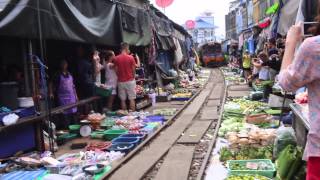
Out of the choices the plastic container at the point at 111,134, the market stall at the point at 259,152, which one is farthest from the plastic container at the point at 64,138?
the market stall at the point at 259,152

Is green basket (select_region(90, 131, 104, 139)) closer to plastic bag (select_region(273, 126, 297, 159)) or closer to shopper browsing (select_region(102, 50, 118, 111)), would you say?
shopper browsing (select_region(102, 50, 118, 111))

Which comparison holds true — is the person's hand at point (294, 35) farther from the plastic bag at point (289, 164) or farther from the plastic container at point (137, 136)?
the plastic container at point (137, 136)

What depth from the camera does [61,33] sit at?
959 centimetres

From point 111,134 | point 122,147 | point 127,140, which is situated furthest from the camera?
point 111,134

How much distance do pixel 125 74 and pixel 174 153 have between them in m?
5.82

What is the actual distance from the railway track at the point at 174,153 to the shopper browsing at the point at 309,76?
432cm

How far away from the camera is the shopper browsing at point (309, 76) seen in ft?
8.99

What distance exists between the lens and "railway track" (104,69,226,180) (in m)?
7.65

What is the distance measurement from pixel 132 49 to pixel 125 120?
777cm

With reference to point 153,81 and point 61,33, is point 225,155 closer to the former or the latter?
point 61,33

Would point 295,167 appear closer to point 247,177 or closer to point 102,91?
point 247,177

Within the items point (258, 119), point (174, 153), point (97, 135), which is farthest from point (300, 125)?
point (97, 135)

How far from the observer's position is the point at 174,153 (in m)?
9.25

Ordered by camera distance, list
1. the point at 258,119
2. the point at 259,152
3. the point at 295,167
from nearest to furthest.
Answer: the point at 295,167 → the point at 259,152 → the point at 258,119
